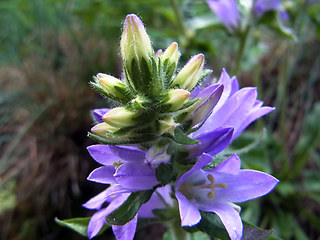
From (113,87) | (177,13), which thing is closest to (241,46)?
(177,13)

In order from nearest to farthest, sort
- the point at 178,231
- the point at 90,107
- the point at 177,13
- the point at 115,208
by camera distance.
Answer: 1. the point at 115,208
2. the point at 178,231
3. the point at 177,13
4. the point at 90,107

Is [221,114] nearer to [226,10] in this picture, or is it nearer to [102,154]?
[102,154]

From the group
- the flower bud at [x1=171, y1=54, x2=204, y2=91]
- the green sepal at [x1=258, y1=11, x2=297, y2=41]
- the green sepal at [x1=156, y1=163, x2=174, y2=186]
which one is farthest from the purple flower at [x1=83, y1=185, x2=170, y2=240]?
the green sepal at [x1=258, y1=11, x2=297, y2=41]

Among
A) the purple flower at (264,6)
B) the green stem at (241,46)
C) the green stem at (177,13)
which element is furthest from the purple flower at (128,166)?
the green stem at (177,13)

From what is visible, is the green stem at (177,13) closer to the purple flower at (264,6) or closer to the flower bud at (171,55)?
the purple flower at (264,6)

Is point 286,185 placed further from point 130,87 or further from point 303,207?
point 130,87

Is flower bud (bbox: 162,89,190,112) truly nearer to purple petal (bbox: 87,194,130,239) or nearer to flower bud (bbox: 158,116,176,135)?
flower bud (bbox: 158,116,176,135)
